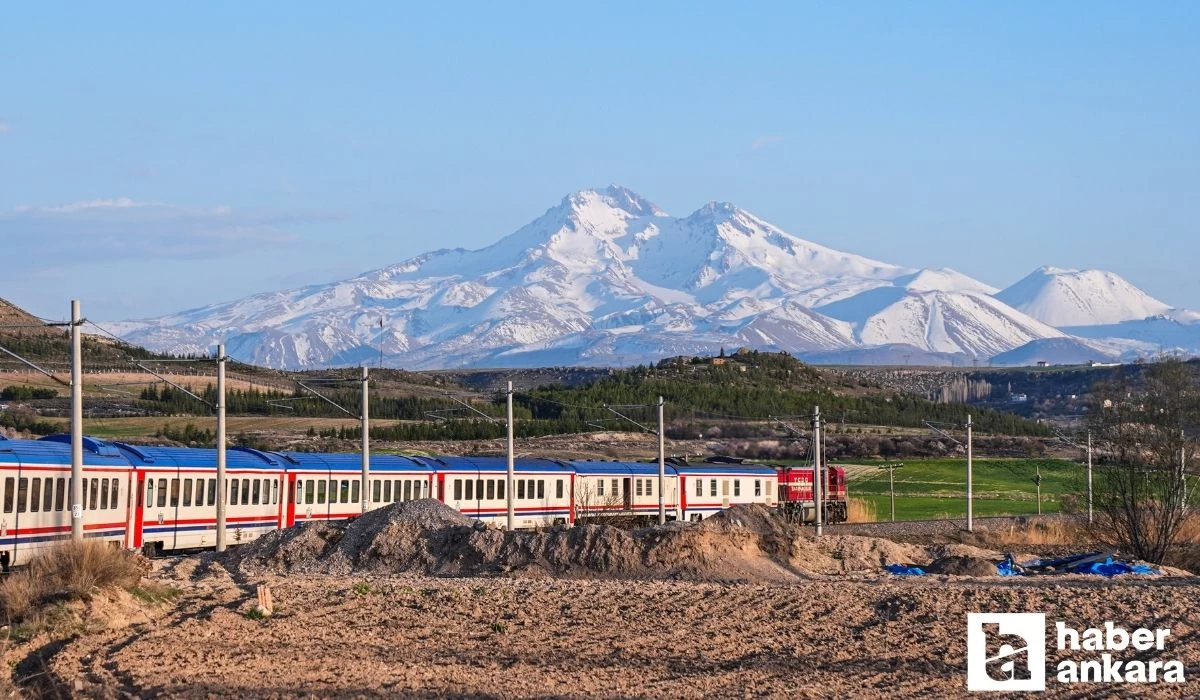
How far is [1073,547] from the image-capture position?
5794cm

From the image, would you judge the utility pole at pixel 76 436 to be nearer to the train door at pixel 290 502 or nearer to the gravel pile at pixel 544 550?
the gravel pile at pixel 544 550

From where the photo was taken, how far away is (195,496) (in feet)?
149

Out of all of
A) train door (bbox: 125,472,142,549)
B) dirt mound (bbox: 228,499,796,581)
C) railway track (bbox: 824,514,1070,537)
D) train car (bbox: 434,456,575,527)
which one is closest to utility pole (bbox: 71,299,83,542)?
dirt mound (bbox: 228,499,796,581)

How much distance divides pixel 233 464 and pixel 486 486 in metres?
14.4

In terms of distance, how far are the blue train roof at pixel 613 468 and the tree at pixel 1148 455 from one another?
19283mm

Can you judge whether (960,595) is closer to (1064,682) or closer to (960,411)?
(1064,682)

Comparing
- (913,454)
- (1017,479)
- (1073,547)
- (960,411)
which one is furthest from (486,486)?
(960,411)

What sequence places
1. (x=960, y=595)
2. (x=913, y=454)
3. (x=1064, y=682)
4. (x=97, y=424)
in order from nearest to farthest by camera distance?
1. (x=1064, y=682)
2. (x=960, y=595)
3. (x=97, y=424)
4. (x=913, y=454)

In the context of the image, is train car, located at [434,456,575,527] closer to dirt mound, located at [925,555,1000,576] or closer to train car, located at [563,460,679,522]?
train car, located at [563,460,679,522]

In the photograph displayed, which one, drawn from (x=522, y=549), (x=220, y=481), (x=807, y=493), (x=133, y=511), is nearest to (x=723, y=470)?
(x=807, y=493)

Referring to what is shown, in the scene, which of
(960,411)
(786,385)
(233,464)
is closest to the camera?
(233,464)

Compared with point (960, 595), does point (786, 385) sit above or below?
above

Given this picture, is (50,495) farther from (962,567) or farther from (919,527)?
(919,527)

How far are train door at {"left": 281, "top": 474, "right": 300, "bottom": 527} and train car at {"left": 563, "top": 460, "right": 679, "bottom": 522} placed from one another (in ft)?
48.6
